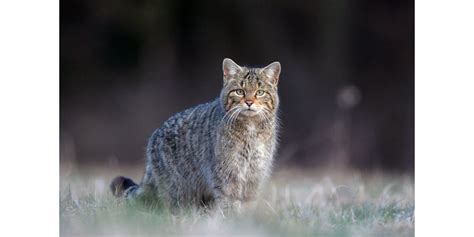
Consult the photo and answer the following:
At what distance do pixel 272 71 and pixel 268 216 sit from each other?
89cm

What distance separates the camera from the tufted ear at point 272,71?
5.20m

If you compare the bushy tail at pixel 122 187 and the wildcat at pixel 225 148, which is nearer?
the wildcat at pixel 225 148

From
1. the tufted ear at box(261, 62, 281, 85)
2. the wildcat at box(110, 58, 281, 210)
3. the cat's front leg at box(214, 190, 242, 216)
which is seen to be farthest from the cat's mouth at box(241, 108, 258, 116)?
the cat's front leg at box(214, 190, 242, 216)

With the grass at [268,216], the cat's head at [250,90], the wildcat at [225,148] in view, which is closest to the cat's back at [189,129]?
the wildcat at [225,148]

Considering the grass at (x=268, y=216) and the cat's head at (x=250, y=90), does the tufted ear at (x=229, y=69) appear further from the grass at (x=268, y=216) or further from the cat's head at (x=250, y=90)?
the grass at (x=268, y=216)

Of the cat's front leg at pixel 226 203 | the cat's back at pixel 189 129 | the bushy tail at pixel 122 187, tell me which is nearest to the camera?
the cat's front leg at pixel 226 203

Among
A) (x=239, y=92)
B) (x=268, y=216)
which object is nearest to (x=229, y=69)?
(x=239, y=92)

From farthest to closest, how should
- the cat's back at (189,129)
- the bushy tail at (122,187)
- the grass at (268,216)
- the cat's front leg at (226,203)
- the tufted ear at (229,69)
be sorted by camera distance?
1. the bushy tail at (122,187)
2. the cat's back at (189,129)
3. the tufted ear at (229,69)
4. the cat's front leg at (226,203)
5. the grass at (268,216)

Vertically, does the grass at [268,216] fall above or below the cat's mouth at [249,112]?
below

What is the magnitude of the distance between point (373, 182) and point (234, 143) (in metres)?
1.65

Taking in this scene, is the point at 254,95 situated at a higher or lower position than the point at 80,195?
higher

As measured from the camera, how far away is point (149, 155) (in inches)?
226
